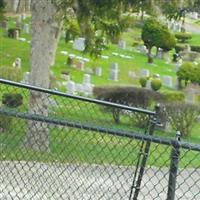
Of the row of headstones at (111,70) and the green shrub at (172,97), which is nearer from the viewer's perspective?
the green shrub at (172,97)

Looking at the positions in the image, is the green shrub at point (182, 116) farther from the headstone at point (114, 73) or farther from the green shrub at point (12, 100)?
the headstone at point (114, 73)

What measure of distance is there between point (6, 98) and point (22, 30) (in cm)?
2119

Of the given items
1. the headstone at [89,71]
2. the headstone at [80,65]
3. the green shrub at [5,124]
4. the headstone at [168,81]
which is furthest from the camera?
the headstone at [80,65]

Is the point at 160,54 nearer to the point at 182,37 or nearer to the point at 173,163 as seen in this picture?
the point at 182,37

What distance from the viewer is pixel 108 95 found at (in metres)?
16.7

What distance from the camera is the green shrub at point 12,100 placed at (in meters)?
13.2

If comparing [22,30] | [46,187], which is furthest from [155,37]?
[46,187]

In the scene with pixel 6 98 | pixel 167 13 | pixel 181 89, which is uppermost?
pixel 167 13

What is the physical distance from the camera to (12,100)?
516 inches

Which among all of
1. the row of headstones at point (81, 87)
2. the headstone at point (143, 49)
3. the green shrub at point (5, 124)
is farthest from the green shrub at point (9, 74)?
the headstone at point (143, 49)

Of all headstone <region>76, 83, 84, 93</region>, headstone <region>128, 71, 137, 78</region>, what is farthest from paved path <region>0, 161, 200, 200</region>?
headstone <region>128, 71, 137, 78</region>

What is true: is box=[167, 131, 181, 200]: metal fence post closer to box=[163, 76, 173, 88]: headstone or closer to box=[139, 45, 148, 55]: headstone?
box=[163, 76, 173, 88]: headstone

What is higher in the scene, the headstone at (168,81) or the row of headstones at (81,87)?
the row of headstones at (81,87)

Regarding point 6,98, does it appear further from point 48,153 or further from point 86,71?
point 86,71
